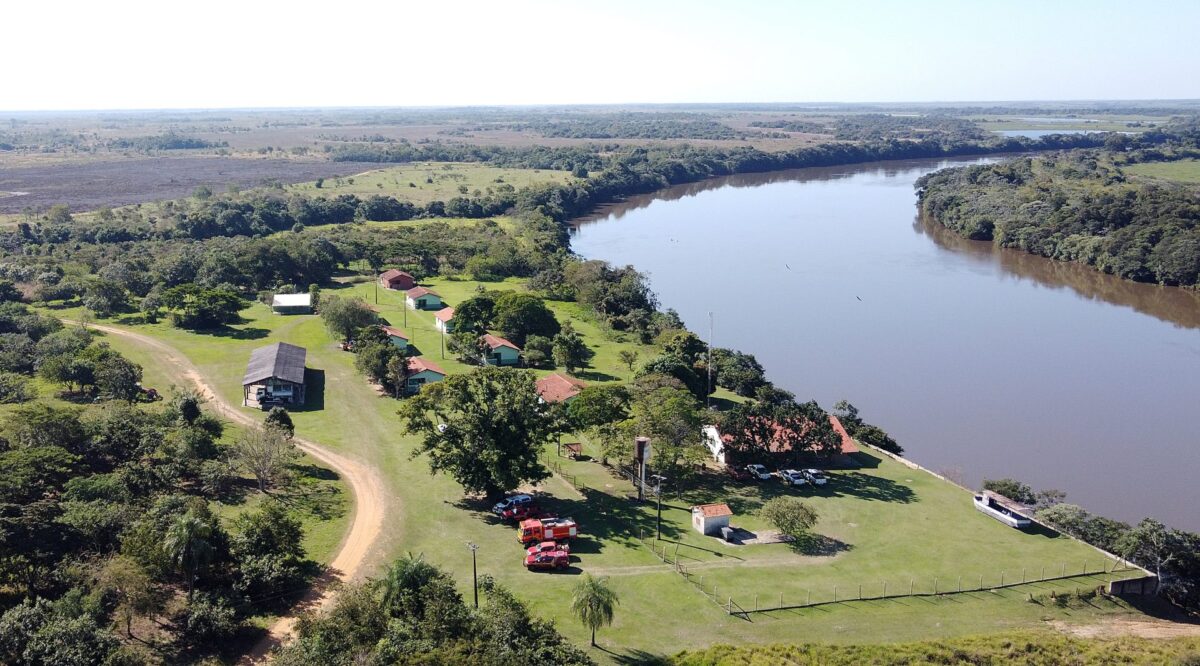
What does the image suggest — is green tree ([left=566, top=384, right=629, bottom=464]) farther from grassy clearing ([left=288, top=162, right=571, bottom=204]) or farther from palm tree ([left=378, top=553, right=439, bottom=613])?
grassy clearing ([left=288, top=162, right=571, bottom=204])

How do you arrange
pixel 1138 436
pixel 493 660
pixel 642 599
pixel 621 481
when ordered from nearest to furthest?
pixel 493 660 → pixel 642 599 → pixel 621 481 → pixel 1138 436

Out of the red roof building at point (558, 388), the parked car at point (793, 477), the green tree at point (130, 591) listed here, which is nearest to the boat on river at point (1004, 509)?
the parked car at point (793, 477)

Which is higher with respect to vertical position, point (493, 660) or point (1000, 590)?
point (493, 660)

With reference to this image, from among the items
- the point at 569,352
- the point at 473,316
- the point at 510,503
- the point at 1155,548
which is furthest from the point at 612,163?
the point at 1155,548

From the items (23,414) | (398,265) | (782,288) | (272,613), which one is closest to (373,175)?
(398,265)

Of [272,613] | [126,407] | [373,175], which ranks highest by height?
[373,175]

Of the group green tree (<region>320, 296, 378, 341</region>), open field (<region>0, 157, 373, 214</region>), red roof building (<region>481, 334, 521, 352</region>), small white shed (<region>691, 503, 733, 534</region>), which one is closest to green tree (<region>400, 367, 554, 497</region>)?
small white shed (<region>691, 503, 733, 534</region>)

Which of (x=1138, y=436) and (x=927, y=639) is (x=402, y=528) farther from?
(x=1138, y=436)

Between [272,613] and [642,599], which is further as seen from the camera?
[642,599]

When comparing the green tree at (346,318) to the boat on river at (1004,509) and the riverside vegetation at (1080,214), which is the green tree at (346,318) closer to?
the boat on river at (1004,509)
